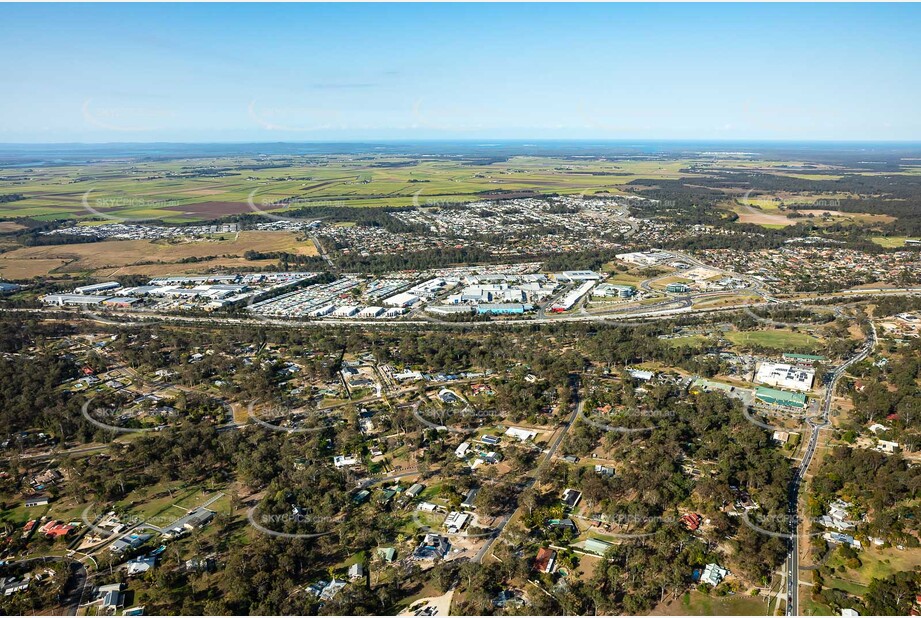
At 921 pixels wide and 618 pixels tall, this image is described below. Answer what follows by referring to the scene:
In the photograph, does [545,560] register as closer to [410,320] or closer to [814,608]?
[814,608]

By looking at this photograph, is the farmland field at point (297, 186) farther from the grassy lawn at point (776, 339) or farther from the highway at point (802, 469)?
the highway at point (802, 469)

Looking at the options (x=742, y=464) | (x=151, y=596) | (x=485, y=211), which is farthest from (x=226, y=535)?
(x=485, y=211)

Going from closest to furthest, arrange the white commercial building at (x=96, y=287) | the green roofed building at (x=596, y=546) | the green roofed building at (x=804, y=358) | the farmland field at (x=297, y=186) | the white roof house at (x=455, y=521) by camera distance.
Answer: the green roofed building at (x=596, y=546)
the white roof house at (x=455, y=521)
the green roofed building at (x=804, y=358)
the white commercial building at (x=96, y=287)
the farmland field at (x=297, y=186)

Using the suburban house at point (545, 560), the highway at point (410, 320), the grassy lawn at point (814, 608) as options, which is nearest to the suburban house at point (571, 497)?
the suburban house at point (545, 560)

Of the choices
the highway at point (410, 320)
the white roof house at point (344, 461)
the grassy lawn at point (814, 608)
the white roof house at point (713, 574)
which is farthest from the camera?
the highway at point (410, 320)

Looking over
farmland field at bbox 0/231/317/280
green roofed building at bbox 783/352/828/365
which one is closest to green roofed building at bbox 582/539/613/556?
green roofed building at bbox 783/352/828/365

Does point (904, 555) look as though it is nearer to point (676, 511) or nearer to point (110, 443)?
point (676, 511)
